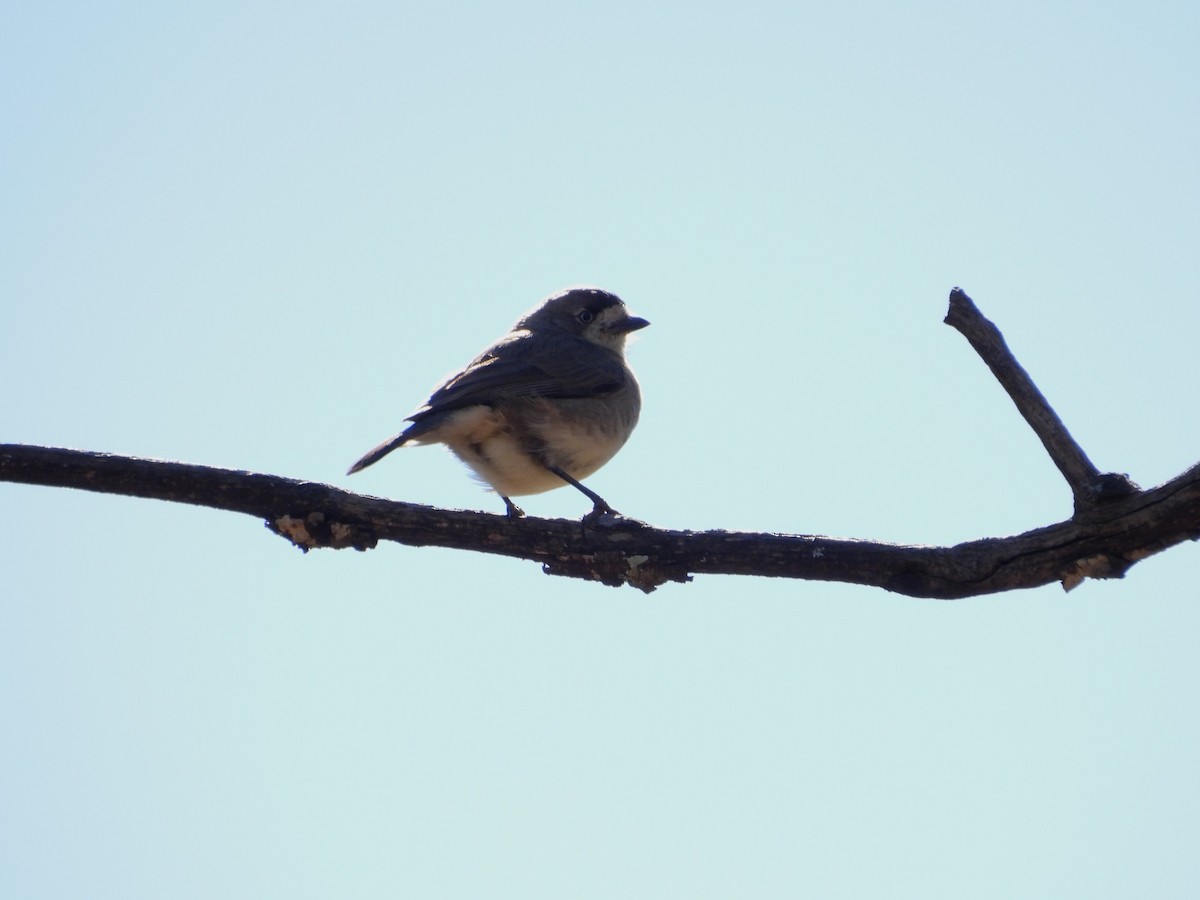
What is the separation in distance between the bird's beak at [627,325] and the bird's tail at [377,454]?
2642 mm

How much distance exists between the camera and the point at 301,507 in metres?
4.67

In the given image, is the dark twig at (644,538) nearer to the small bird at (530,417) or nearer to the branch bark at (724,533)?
the branch bark at (724,533)

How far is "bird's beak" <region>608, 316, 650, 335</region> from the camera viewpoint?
8.66 m

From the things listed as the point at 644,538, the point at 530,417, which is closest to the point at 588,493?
the point at 530,417

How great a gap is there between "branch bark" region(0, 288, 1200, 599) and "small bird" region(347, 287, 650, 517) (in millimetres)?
1608

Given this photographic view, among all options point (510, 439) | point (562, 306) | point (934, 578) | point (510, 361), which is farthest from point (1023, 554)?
point (562, 306)

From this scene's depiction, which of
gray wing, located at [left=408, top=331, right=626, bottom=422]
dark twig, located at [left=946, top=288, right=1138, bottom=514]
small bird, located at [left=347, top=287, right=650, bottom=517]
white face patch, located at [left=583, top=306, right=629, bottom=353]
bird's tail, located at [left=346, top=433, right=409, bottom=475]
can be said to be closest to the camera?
dark twig, located at [left=946, top=288, right=1138, bottom=514]

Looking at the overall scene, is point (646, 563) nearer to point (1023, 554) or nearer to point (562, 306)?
point (1023, 554)

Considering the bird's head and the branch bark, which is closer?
the branch bark

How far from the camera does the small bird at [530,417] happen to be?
6844 millimetres

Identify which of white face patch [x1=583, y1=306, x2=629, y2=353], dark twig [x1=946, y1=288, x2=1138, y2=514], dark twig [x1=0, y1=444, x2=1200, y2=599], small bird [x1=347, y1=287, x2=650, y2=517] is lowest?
dark twig [x1=0, y1=444, x2=1200, y2=599]

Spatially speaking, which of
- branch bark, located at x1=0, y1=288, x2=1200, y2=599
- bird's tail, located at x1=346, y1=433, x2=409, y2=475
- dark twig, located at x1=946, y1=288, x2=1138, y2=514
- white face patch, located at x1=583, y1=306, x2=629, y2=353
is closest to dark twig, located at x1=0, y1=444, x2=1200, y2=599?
branch bark, located at x1=0, y1=288, x2=1200, y2=599

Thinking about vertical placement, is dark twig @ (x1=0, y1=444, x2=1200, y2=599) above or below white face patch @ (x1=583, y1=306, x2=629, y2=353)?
below

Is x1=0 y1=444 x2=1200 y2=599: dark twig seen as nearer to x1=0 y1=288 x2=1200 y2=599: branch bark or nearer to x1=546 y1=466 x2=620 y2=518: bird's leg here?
x1=0 y1=288 x2=1200 y2=599: branch bark
